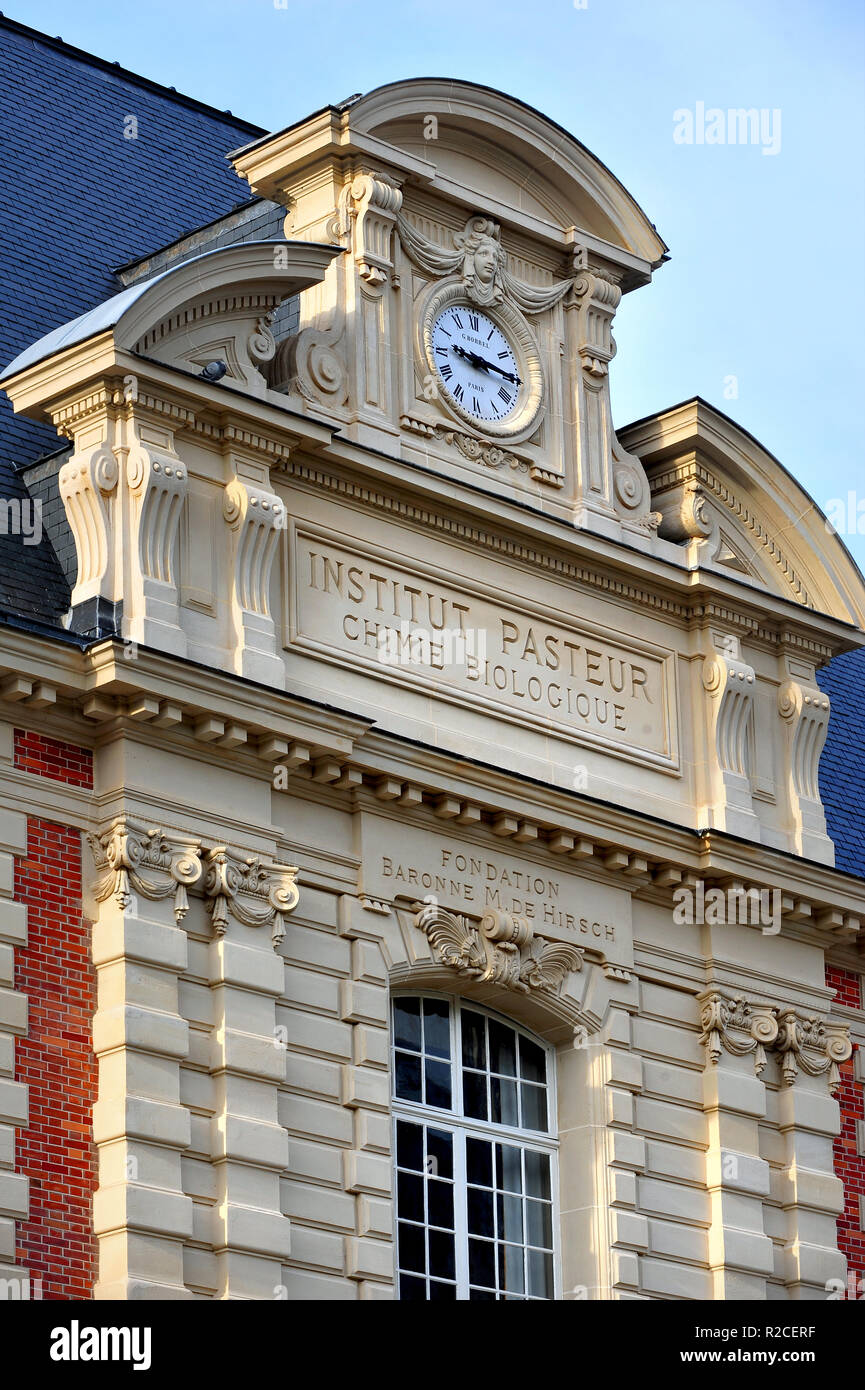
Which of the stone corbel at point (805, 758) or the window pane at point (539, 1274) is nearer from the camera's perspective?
the window pane at point (539, 1274)

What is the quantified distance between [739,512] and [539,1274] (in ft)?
21.7

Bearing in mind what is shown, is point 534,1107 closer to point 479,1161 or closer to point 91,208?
point 479,1161

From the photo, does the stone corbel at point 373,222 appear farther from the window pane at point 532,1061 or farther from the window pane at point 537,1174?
the window pane at point 537,1174

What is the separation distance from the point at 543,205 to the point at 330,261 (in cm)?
289

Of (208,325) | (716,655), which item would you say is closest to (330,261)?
(208,325)

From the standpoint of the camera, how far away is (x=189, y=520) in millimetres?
22891

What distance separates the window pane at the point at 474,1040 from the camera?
2412 centimetres

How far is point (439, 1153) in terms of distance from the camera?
23516mm

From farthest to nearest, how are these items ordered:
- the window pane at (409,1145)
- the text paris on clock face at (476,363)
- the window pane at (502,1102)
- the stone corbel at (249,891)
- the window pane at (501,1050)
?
the text paris on clock face at (476,363) < the window pane at (501,1050) < the window pane at (502,1102) < the window pane at (409,1145) < the stone corbel at (249,891)

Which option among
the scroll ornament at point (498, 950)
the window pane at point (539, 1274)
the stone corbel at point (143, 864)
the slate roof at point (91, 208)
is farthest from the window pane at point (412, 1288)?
the slate roof at point (91, 208)

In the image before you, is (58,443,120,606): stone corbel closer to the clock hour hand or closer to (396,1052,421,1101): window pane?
the clock hour hand

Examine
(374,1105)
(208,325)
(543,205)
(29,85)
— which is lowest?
(374,1105)

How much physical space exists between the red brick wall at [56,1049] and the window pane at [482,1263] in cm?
355

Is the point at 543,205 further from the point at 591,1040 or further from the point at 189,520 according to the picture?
the point at 591,1040
